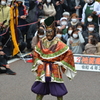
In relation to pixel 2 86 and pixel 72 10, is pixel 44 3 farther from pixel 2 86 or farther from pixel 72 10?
pixel 2 86

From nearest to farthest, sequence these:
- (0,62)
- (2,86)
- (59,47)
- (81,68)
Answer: (59,47), (2,86), (0,62), (81,68)

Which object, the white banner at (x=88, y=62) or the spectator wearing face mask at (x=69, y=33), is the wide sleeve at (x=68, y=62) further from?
the spectator wearing face mask at (x=69, y=33)

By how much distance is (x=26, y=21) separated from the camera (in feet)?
37.0

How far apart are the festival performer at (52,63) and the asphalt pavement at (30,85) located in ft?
3.99

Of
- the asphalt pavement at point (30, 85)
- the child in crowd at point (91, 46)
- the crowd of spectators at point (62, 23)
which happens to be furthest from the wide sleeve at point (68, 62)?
the child in crowd at point (91, 46)

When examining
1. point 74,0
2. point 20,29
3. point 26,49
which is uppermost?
point 74,0

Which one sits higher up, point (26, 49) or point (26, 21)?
point (26, 21)

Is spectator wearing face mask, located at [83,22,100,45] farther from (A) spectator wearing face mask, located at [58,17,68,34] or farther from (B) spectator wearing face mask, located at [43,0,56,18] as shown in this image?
(B) spectator wearing face mask, located at [43,0,56,18]

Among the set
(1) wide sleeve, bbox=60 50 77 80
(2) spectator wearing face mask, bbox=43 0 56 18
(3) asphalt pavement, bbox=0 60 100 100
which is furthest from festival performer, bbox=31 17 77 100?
(2) spectator wearing face mask, bbox=43 0 56 18

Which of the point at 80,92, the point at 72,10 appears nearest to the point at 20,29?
the point at 72,10

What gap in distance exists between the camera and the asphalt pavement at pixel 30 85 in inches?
257

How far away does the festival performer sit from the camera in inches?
206

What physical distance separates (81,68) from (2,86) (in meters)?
2.61

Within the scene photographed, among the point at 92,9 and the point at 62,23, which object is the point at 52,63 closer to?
the point at 62,23
